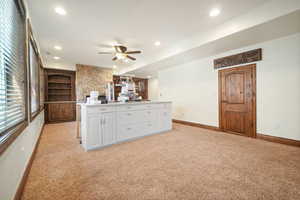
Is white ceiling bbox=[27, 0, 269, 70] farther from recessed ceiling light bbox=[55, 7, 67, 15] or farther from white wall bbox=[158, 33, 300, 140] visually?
white wall bbox=[158, 33, 300, 140]

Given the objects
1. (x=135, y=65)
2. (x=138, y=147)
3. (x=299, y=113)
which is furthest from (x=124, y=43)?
(x=299, y=113)

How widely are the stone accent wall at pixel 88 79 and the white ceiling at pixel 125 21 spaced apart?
177cm

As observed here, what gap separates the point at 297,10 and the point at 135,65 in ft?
16.2

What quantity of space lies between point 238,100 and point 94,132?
3.76m

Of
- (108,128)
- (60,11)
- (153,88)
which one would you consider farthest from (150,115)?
(153,88)

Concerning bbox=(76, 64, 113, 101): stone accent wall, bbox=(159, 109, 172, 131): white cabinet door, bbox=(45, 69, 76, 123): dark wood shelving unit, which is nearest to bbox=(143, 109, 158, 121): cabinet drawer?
bbox=(159, 109, 172, 131): white cabinet door

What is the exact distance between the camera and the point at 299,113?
2547 millimetres

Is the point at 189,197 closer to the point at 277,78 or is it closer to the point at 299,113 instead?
the point at 299,113

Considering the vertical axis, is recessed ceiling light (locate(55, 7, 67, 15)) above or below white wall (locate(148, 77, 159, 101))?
above

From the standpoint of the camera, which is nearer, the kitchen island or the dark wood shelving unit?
the kitchen island

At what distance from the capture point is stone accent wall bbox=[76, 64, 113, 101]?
18.5ft

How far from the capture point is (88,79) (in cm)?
584

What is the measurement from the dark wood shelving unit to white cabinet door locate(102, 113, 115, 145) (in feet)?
13.8

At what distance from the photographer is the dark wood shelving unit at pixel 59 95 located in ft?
17.6
